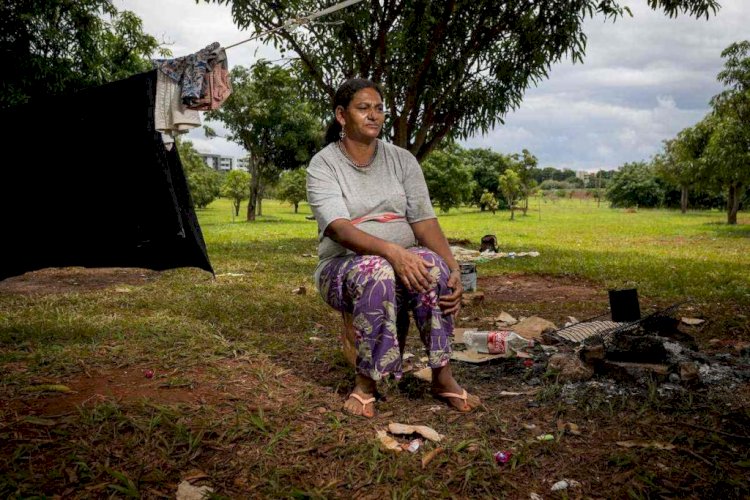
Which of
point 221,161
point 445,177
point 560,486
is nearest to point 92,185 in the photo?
point 560,486

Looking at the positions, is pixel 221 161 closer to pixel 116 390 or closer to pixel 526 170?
pixel 526 170

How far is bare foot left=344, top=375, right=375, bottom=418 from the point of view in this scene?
2719 millimetres

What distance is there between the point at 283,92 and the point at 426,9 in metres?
14.7

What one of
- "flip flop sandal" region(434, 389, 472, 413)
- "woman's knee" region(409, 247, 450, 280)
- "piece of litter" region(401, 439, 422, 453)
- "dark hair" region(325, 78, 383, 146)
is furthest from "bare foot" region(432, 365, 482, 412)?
"dark hair" region(325, 78, 383, 146)

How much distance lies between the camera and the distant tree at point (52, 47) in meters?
10.3

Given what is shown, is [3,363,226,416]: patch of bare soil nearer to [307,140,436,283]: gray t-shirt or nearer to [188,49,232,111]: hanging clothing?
[307,140,436,283]: gray t-shirt

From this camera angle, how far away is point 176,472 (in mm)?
2125

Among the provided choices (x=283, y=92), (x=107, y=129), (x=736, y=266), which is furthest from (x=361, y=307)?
(x=283, y=92)

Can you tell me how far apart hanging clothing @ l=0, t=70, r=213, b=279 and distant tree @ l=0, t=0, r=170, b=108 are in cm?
666

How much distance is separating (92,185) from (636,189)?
2432 inches

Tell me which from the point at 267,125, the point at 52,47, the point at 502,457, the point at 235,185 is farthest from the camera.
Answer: the point at 235,185

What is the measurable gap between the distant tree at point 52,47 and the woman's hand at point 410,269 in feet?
31.9

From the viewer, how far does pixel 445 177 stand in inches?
1358

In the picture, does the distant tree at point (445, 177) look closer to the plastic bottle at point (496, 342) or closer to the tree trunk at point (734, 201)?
the tree trunk at point (734, 201)
